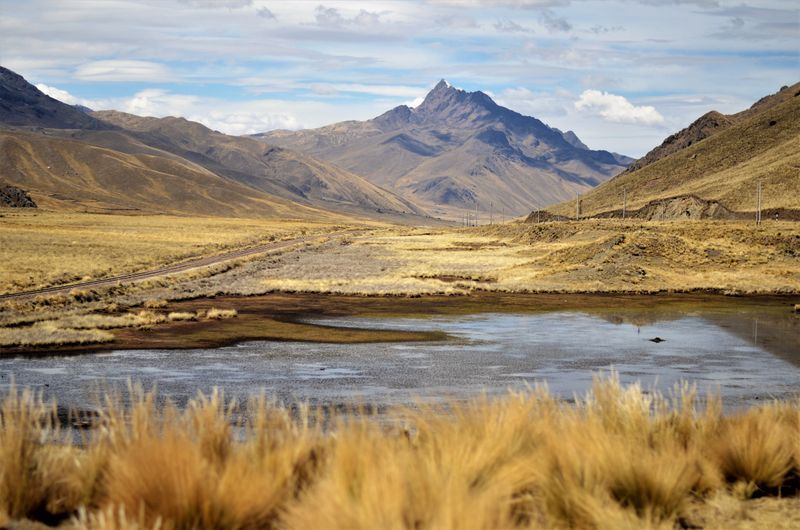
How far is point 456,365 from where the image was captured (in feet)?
77.7

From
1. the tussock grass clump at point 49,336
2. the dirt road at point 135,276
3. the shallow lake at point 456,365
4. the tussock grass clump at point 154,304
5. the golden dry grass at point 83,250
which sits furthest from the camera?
the golden dry grass at point 83,250

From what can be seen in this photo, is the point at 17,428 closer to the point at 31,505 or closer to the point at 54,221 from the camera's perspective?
the point at 31,505

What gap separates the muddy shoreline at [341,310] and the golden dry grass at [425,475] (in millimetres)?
18624

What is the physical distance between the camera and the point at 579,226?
314 feet

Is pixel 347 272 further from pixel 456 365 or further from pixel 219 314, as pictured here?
pixel 456 365

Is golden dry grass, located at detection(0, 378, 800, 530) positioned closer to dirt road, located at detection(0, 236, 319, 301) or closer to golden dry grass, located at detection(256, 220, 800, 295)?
dirt road, located at detection(0, 236, 319, 301)

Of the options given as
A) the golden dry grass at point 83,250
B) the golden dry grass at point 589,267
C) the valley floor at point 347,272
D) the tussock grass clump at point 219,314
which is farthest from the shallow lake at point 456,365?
the golden dry grass at point 83,250

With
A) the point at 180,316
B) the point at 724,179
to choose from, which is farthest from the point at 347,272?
the point at 724,179

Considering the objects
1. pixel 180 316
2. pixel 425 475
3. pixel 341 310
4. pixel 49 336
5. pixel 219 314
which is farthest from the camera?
pixel 341 310

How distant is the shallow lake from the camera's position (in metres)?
19.2

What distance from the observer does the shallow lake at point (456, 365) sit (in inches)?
756

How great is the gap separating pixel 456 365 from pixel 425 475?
17.0 metres

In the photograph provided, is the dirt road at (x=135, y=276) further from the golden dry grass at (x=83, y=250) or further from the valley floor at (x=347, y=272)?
the golden dry grass at (x=83, y=250)

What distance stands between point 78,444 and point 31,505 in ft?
20.5
